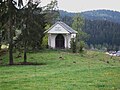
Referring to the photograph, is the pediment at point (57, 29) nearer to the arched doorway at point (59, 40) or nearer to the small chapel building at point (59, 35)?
the small chapel building at point (59, 35)

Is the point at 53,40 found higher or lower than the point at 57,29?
lower

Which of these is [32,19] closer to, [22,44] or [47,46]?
[22,44]

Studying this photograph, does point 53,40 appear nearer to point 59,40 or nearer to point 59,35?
point 59,40

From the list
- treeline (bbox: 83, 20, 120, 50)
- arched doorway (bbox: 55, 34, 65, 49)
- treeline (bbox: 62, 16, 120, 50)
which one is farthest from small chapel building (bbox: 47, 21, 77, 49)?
treeline (bbox: 83, 20, 120, 50)

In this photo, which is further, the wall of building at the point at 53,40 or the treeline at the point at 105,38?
the treeline at the point at 105,38

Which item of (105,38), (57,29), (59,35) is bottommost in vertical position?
(105,38)

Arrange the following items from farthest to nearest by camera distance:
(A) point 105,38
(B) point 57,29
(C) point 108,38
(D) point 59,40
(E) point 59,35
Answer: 1. (A) point 105,38
2. (C) point 108,38
3. (D) point 59,40
4. (E) point 59,35
5. (B) point 57,29

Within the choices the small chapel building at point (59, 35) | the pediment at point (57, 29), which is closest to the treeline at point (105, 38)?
the small chapel building at point (59, 35)

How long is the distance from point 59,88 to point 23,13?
2691 centimetres

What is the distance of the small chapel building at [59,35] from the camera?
6906cm

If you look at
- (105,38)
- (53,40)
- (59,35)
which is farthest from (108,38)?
(53,40)

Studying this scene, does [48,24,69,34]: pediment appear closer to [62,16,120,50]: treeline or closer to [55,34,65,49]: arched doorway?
[55,34,65,49]: arched doorway

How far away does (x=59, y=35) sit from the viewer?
71312 mm

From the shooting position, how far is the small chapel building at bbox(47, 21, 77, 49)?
69.1m
